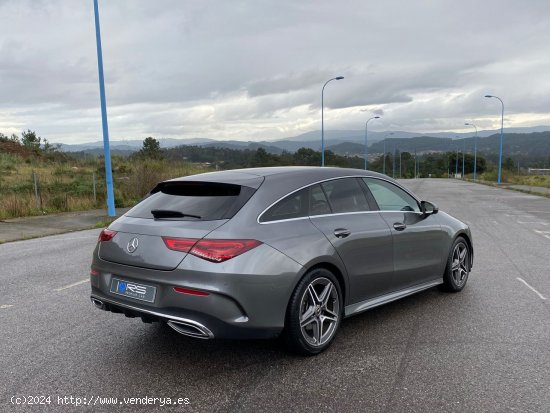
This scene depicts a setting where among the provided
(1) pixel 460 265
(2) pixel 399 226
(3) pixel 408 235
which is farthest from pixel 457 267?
(2) pixel 399 226

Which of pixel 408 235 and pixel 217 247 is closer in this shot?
pixel 217 247

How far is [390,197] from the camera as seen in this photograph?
5.07 metres

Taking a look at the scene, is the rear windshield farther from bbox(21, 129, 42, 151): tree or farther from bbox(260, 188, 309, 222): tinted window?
bbox(21, 129, 42, 151): tree

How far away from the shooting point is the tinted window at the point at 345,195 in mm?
4348

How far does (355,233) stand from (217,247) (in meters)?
1.40

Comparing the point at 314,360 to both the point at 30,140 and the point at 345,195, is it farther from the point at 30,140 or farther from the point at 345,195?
the point at 30,140

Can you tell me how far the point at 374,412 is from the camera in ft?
10.00

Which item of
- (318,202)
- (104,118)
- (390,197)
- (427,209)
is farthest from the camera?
(104,118)

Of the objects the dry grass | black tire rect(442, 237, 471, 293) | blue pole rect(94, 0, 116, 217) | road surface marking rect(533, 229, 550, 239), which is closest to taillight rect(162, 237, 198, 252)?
black tire rect(442, 237, 471, 293)

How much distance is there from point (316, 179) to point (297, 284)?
3.45ft

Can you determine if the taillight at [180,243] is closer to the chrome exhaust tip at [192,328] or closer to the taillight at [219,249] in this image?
the taillight at [219,249]

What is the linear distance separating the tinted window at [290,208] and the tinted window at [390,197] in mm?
1042

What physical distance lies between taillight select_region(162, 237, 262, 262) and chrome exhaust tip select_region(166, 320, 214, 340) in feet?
1.54

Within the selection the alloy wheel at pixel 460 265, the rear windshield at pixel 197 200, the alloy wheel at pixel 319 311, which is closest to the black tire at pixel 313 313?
the alloy wheel at pixel 319 311
